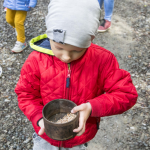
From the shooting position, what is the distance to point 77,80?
147 cm

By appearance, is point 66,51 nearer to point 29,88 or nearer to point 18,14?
point 29,88

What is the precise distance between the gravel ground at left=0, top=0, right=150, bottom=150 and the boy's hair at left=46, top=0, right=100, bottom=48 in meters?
2.02

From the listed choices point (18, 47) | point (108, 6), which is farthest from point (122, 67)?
point (18, 47)

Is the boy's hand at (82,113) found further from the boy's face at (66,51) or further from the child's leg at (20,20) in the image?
the child's leg at (20,20)

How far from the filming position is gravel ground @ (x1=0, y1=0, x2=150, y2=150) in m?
2.71

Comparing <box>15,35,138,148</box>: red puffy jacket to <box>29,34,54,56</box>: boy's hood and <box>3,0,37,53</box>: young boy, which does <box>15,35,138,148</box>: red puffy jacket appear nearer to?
<box>29,34,54,56</box>: boy's hood

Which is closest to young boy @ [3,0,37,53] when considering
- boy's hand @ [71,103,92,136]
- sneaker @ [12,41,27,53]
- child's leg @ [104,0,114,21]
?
sneaker @ [12,41,27,53]

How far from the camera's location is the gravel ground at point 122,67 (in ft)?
8.89

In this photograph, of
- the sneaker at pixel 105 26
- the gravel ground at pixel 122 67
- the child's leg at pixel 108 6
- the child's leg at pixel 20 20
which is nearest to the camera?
the gravel ground at pixel 122 67

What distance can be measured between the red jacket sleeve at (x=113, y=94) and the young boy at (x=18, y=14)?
265 cm

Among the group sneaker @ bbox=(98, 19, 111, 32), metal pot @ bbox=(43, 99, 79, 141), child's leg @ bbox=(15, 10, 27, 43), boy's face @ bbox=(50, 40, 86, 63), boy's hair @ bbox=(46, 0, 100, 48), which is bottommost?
sneaker @ bbox=(98, 19, 111, 32)

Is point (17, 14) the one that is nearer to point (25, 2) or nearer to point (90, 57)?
point (25, 2)

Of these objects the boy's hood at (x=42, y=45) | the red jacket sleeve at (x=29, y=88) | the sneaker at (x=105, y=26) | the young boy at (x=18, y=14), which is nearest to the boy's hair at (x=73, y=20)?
the boy's hood at (x=42, y=45)

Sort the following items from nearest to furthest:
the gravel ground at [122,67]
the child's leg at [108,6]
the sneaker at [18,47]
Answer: the gravel ground at [122,67] < the sneaker at [18,47] < the child's leg at [108,6]
